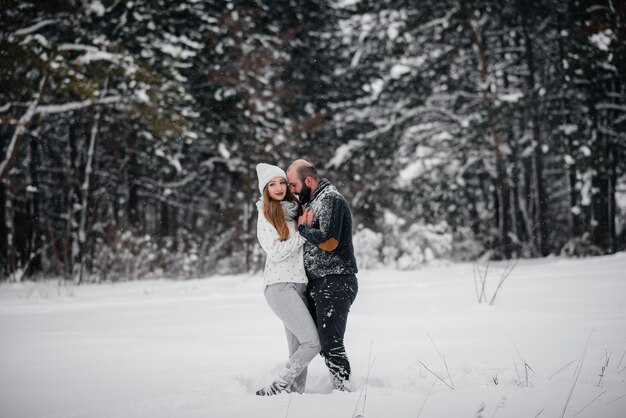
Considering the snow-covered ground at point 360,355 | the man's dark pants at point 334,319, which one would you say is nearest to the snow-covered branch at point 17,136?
the snow-covered ground at point 360,355

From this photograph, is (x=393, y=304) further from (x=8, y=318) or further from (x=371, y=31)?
(x=371, y=31)

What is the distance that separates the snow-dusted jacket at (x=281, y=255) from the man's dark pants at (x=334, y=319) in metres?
0.21

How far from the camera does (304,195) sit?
12.7 ft

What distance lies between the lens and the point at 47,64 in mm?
10359

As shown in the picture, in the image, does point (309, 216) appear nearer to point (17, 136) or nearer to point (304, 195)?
point (304, 195)

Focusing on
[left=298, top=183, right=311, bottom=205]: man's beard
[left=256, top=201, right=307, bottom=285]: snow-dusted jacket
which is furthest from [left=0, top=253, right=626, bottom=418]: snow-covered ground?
[left=298, top=183, right=311, bottom=205]: man's beard

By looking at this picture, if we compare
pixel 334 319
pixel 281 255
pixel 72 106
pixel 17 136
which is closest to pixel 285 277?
pixel 281 255

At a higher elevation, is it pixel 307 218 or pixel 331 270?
pixel 307 218

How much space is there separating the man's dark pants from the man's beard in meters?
0.68

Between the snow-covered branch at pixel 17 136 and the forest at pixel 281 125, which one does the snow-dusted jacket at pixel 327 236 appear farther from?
the snow-covered branch at pixel 17 136

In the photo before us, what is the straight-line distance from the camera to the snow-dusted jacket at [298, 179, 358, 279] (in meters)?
3.40

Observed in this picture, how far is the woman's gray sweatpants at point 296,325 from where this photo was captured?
3.43 meters

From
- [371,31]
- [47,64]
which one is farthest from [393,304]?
[371,31]

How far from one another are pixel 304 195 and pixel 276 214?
41 cm
